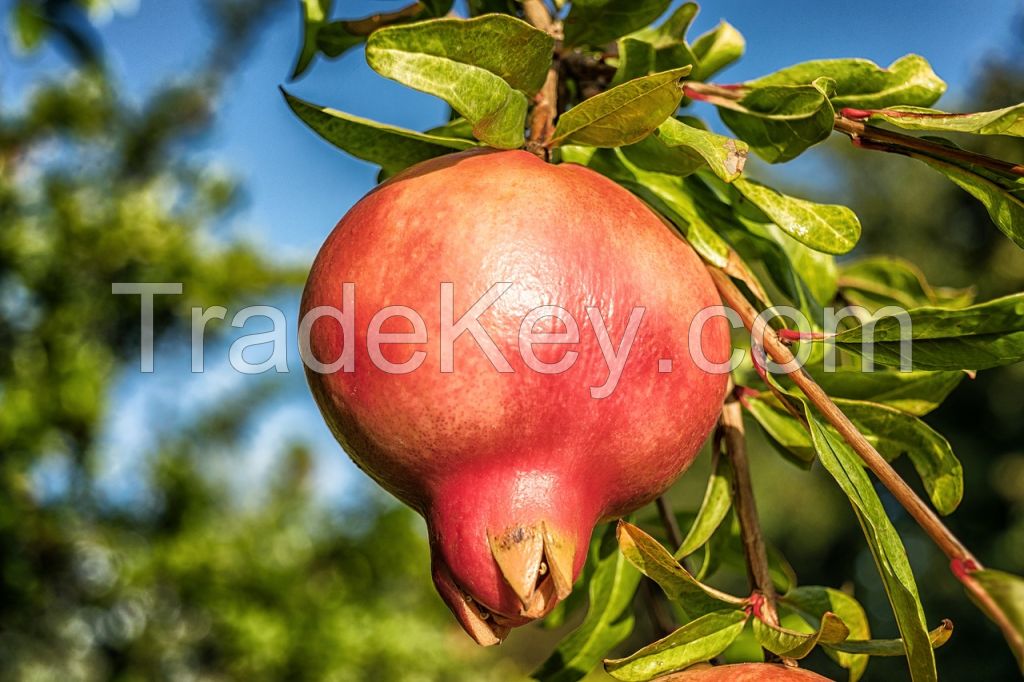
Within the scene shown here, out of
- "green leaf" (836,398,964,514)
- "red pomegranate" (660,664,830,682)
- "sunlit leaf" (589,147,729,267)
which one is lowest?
"red pomegranate" (660,664,830,682)

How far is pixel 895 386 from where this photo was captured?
2.33 ft

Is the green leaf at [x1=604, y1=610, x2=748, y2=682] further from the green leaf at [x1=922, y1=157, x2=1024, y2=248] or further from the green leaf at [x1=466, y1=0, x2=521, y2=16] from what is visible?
the green leaf at [x1=466, y1=0, x2=521, y2=16]

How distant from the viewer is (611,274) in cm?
48

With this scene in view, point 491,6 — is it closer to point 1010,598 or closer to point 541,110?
point 541,110

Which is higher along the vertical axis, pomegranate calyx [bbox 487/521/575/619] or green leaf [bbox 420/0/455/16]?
green leaf [bbox 420/0/455/16]

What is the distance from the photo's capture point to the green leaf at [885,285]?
3.05 ft

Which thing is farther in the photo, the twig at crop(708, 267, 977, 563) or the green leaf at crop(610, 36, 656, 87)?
the green leaf at crop(610, 36, 656, 87)

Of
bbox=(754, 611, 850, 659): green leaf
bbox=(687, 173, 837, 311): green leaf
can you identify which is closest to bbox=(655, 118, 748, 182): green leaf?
bbox=(687, 173, 837, 311): green leaf

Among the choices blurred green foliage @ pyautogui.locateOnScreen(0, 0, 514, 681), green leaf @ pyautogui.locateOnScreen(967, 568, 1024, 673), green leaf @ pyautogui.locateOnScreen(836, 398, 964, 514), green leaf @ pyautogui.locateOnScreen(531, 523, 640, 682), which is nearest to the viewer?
green leaf @ pyautogui.locateOnScreen(967, 568, 1024, 673)

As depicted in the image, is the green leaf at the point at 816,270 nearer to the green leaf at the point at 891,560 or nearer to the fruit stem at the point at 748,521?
the fruit stem at the point at 748,521

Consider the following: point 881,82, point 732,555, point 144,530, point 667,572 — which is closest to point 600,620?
point 732,555

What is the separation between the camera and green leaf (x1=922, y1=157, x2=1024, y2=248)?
21.4 inches

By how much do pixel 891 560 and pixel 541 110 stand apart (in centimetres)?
33

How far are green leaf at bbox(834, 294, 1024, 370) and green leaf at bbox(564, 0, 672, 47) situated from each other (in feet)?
0.84
